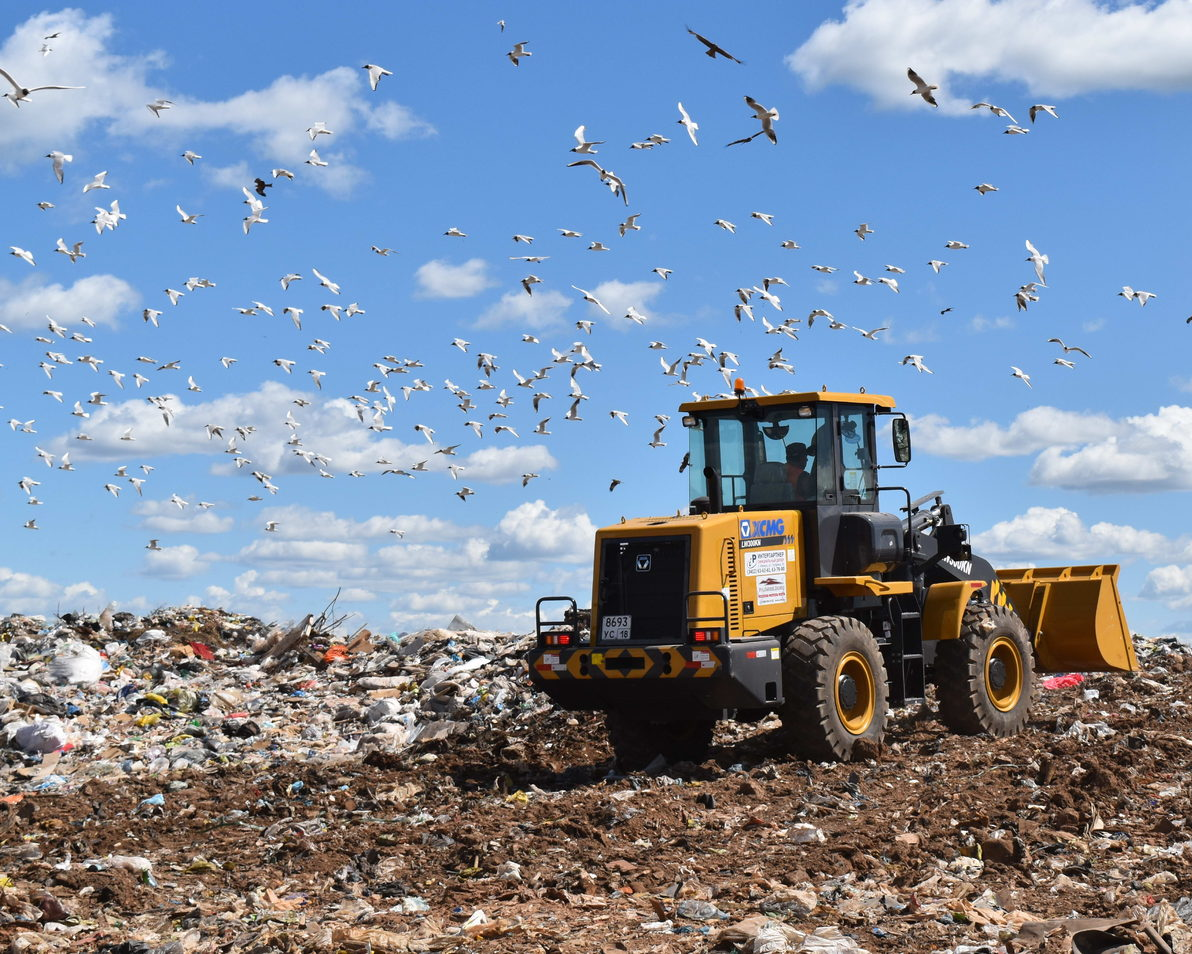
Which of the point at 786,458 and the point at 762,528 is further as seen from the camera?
the point at 786,458

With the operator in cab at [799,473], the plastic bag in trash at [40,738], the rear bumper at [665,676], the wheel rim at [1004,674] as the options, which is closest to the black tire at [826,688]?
the rear bumper at [665,676]

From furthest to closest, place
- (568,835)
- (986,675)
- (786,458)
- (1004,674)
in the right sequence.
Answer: (1004,674)
(986,675)
(786,458)
(568,835)

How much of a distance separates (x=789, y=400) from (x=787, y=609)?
5.22 ft

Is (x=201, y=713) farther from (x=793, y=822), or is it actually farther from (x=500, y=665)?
(x=793, y=822)

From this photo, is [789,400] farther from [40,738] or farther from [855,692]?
[40,738]

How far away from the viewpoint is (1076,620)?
12.8 metres

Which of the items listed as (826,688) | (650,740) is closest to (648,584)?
(650,740)

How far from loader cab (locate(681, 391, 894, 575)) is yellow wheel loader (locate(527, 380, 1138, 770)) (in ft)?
0.04

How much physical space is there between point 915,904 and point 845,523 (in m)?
4.73

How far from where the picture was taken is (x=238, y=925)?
6684 millimetres

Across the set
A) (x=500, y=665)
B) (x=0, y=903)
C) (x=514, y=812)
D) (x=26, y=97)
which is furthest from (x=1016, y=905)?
(x=26, y=97)

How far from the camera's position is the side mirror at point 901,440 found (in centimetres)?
1108

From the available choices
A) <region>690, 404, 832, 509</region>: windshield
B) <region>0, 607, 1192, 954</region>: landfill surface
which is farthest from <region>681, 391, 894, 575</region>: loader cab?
<region>0, 607, 1192, 954</region>: landfill surface

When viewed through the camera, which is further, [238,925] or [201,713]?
[201,713]
